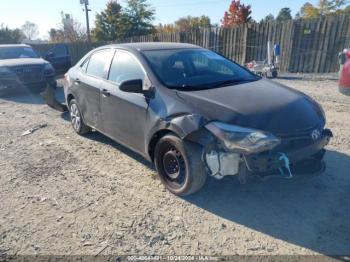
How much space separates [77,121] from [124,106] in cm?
213

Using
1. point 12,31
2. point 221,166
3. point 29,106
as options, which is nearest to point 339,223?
point 221,166

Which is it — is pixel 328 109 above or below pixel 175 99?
below

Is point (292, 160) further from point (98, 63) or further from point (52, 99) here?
point (52, 99)

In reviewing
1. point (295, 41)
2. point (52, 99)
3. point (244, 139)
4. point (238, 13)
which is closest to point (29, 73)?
point (52, 99)

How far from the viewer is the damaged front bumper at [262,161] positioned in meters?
2.99

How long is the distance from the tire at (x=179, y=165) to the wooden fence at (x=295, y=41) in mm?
10474

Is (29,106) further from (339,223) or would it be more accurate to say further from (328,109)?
(339,223)

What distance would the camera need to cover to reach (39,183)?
13.7 ft

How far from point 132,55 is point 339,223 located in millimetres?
3232

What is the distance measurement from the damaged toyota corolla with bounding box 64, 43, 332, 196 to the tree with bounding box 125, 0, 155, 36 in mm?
35166

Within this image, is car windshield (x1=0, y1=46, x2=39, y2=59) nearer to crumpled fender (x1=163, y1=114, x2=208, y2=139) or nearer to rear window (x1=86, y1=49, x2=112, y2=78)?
rear window (x1=86, y1=49, x2=112, y2=78)

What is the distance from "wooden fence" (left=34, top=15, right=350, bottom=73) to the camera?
38.0 feet

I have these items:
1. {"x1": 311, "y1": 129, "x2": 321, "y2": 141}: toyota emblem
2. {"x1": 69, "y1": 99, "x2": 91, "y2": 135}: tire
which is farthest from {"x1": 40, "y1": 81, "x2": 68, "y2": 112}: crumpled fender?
{"x1": 311, "y1": 129, "x2": 321, "y2": 141}: toyota emblem

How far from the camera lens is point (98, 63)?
5.08m
